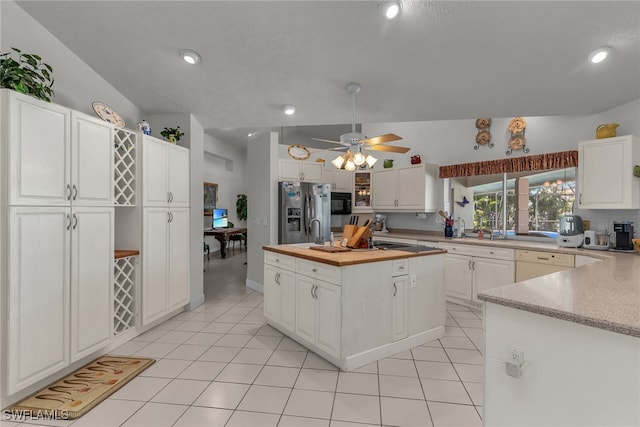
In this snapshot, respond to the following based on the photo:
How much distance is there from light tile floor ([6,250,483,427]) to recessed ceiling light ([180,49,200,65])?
8.66 feet

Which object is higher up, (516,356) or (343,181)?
(343,181)

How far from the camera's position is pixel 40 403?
1.89 m

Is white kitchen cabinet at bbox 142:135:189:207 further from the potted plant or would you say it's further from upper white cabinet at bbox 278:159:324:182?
upper white cabinet at bbox 278:159:324:182

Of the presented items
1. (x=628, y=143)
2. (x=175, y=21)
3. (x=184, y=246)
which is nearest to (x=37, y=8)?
(x=175, y=21)

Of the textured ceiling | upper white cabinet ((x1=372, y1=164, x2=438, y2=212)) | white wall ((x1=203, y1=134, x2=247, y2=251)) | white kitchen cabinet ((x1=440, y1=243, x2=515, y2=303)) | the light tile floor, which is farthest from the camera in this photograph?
white wall ((x1=203, y1=134, x2=247, y2=251))

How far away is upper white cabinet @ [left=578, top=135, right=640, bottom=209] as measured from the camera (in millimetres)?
2869

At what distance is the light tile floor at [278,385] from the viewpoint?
1763mm

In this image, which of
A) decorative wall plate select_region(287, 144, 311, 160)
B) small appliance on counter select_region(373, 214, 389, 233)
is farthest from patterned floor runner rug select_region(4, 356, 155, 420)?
small appliance on counter select_region(373, 214, 389, 233)

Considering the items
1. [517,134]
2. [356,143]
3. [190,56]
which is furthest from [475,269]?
[190,56]

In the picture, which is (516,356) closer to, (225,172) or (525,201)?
(525,201)

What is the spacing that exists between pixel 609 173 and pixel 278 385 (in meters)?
3.73

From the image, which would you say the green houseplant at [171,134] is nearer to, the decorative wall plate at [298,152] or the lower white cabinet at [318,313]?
the decorative wall plate at [298,152]

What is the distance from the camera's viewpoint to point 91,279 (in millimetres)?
2346

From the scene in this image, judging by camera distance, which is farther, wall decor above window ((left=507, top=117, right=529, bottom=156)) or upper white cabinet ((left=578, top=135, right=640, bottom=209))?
wall decor above window ((left=507, top=117, right=529, bottom=156))
